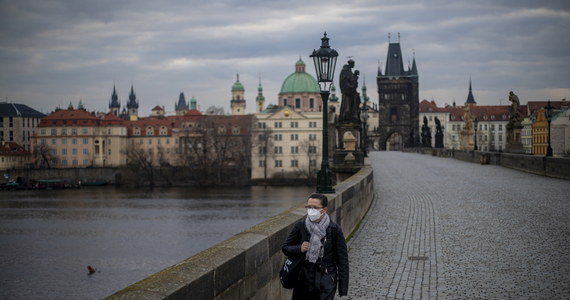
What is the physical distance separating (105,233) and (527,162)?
30.3 meters

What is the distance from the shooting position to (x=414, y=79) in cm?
13888

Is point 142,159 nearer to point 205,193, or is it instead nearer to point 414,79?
point 205,193

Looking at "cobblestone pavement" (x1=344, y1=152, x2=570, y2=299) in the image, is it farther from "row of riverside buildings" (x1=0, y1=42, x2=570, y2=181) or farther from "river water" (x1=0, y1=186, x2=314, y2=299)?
"row of riverside buildings" (x1=0, y1=42, x2=570, y2=181)

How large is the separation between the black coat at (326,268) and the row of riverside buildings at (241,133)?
287 ft

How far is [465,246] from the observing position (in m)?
11.1

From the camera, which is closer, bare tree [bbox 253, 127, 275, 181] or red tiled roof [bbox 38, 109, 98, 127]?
bare tree [bbox 253, 127, 275, 181]

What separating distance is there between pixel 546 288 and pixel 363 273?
2470 mm

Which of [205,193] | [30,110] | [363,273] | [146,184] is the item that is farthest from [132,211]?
[30,110]

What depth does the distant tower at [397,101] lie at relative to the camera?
13400cm

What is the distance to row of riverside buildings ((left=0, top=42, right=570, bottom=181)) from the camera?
347 ft

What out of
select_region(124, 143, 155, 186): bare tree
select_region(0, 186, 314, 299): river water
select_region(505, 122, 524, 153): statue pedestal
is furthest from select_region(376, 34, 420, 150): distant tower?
select_region(505, 122, 524, 153): statue pedestal

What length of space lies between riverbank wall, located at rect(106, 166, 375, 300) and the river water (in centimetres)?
2468

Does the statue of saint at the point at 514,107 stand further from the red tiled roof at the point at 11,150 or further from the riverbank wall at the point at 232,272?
the red tiled roof at the point at 11,150

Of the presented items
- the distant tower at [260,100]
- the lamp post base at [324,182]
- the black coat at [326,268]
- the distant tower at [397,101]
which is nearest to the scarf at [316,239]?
the black coat at [326,268]
